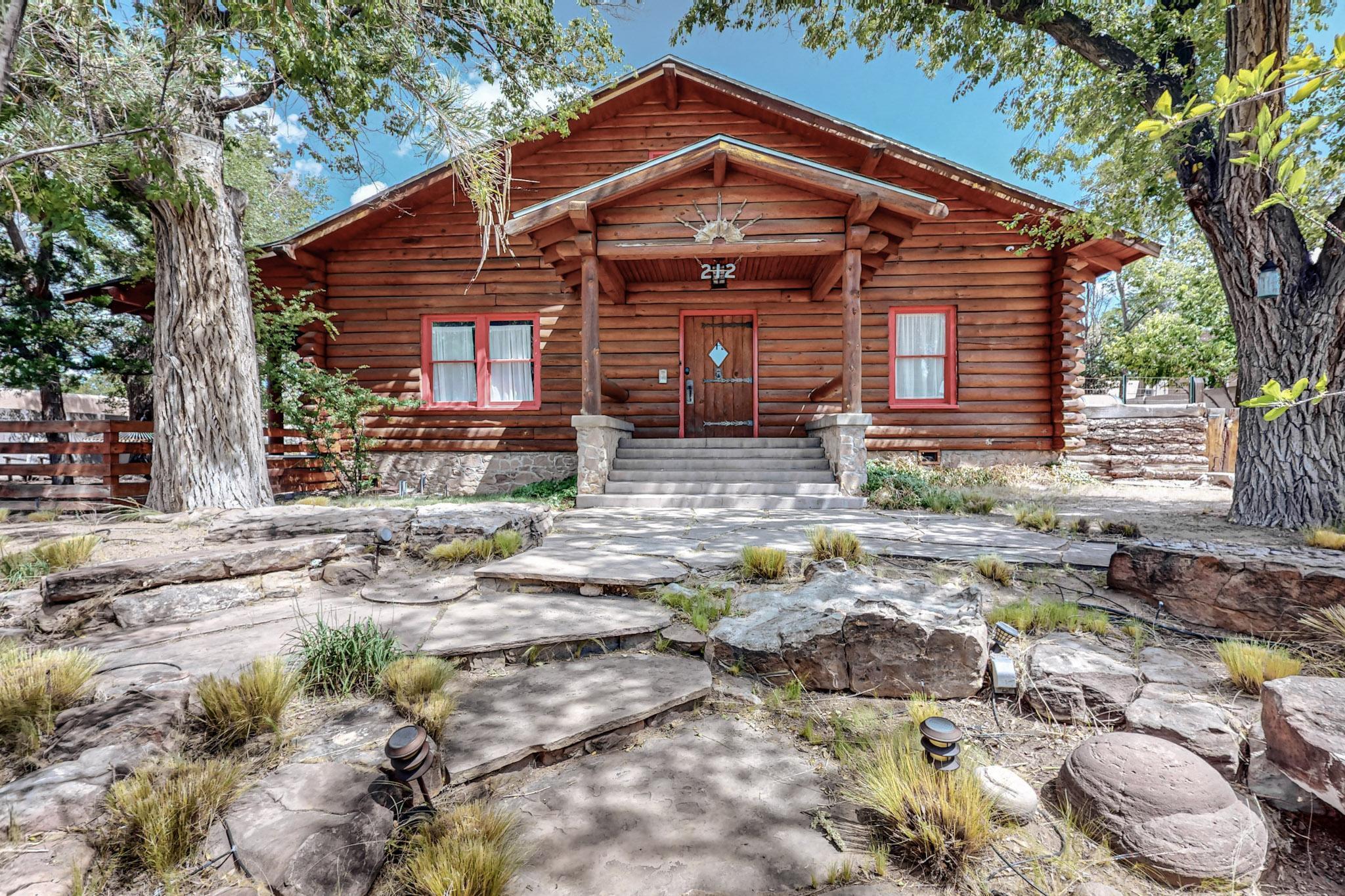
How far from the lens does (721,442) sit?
7.55 meters

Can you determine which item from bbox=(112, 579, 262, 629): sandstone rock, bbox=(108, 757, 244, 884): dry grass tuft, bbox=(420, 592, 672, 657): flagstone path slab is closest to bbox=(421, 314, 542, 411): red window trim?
bbox=(112, 579, 262, 629): sandstone rock

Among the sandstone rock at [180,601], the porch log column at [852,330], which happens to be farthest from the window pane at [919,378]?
the sandstone rock at [180,601]

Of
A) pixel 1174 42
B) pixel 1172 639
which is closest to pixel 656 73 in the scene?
pixel 1174 42

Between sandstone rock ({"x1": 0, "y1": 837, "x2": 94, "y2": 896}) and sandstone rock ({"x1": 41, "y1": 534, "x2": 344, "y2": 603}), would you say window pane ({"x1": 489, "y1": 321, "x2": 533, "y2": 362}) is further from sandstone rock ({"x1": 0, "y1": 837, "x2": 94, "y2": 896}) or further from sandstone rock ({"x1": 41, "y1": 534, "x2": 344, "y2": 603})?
sandstone rock ({"x1": 0, "y1": 837, "x2": 94, "y2": 896})

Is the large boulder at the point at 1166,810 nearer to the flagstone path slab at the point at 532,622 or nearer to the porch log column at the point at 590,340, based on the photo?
the flagstone path slab at the point at 532,622

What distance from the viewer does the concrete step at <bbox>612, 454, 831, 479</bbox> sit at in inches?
277

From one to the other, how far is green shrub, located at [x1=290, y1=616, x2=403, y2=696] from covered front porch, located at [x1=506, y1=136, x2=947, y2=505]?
4368 mm

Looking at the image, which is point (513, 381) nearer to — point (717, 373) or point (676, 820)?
point (717, 373)

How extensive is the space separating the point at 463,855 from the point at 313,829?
45cm

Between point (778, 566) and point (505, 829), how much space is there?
6.90 feet

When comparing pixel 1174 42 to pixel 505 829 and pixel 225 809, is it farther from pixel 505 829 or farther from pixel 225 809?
pixel 225 809

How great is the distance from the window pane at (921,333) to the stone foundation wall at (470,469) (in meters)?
5.91

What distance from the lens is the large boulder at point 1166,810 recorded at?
4.49 feet

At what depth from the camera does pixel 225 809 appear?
143 centimetres
